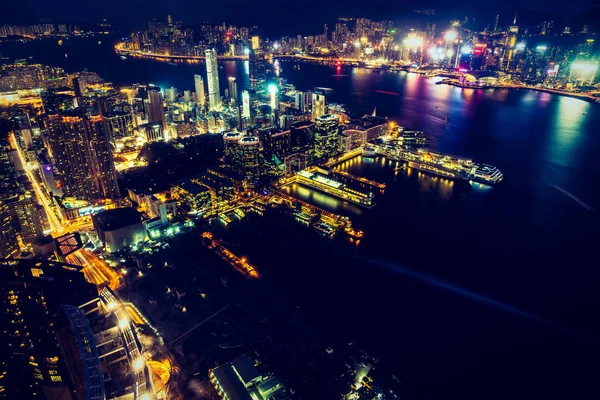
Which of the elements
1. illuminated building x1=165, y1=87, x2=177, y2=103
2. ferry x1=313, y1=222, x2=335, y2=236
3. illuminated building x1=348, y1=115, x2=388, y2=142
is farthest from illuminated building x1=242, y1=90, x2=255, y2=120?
ferry x1=313, y1=222, x2=335, y2=236

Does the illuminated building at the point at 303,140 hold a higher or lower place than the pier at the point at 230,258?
higher

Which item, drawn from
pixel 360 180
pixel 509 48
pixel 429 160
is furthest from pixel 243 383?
pixel 509 48

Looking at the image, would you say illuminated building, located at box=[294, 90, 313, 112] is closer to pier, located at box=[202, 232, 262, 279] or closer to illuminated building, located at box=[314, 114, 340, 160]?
illuminated building, located at box=[314, 114, 340, 160]

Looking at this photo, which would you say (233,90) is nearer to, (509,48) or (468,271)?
(468,271)

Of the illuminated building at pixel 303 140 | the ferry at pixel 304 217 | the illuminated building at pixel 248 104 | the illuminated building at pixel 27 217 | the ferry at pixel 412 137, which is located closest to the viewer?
the illuminated building at pixel 27 217

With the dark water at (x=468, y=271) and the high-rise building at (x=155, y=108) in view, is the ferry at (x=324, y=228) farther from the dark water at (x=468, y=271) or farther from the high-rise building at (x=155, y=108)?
the high-rise building at (x=155, y=108)

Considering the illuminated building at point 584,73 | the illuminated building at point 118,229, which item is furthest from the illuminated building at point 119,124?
the illuminated building at point 584,73
